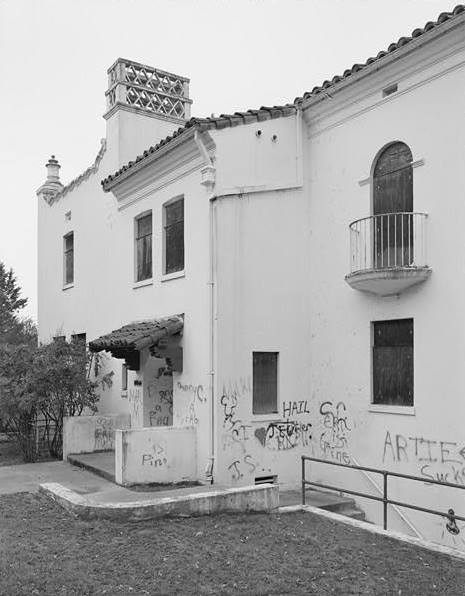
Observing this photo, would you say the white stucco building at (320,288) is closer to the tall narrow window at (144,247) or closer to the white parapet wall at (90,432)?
the tall narrow window at (144,247)

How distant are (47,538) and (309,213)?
7.25 m

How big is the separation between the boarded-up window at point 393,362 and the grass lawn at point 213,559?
9.29 feet

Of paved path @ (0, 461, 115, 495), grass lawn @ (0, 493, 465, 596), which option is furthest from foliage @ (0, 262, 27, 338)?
grass lawn @ (0, 493, 465, 596)

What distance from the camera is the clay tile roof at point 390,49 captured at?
8.85 meters

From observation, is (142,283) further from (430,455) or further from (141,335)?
(430,455)

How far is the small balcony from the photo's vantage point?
9.76m

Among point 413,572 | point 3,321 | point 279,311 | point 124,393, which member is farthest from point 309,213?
point 3,321

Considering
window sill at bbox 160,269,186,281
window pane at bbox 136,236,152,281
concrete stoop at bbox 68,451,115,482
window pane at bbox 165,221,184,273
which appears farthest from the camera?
window pane at bbox 136,236,152,281

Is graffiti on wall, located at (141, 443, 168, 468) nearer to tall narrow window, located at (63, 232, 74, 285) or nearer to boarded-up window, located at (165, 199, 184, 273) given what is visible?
boarded-up window, located at (165, 199, 184, 273)

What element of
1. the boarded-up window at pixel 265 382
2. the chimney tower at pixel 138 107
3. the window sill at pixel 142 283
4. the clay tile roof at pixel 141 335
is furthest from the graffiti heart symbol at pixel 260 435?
the chimney tower at pixel 138 107

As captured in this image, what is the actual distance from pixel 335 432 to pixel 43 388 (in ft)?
20.4

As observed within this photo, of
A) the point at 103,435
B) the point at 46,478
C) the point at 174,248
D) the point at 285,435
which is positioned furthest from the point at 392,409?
the point at 103,435

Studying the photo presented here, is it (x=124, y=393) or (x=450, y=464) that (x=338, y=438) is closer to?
(x=450, y=464)

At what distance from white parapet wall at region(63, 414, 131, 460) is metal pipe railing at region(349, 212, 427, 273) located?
21.6ft
